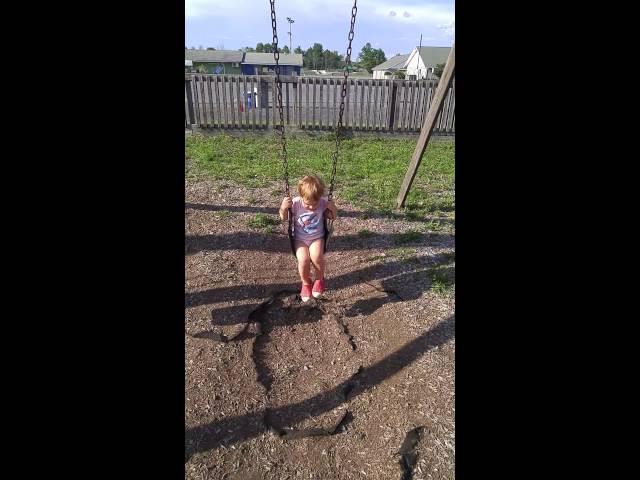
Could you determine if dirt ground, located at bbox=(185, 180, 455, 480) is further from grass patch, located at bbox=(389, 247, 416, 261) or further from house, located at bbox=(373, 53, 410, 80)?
house, located at bbox=(373, 53, 410, 80)

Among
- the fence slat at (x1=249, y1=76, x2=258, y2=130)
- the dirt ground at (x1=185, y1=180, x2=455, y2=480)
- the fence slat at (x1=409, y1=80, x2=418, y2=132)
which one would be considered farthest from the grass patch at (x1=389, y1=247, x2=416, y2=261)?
the fence slat at (x1=409, y1=80, x2=418, y2=132)

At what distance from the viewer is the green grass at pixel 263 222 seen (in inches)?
215

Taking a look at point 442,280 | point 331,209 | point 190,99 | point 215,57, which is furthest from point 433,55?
point 331,209

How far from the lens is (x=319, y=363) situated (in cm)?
320

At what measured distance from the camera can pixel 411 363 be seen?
3.17 meters

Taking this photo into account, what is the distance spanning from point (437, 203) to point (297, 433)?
16.1ft

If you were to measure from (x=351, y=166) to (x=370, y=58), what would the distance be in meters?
67.9

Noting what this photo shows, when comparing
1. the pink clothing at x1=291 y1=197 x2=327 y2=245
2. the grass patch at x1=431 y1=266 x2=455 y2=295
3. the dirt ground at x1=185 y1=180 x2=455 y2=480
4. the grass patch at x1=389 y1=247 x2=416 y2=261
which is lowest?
the dirt ground at x1=185 y1=180 x2=455 y2=480

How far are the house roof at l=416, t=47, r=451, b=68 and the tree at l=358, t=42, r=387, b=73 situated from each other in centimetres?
1876

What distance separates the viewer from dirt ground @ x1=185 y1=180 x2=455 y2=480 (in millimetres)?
2424
